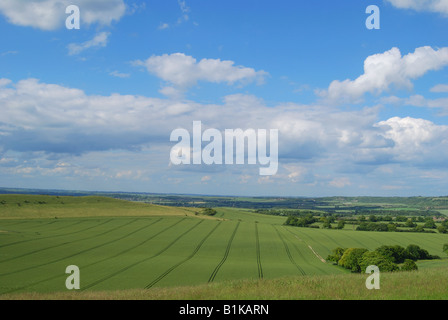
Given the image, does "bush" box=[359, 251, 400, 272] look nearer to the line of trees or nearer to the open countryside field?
the line of trees

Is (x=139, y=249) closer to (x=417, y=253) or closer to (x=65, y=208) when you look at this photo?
(x=417, y=253)

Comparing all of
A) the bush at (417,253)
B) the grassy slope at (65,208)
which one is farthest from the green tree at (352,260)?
the grassy slope at (65,208)

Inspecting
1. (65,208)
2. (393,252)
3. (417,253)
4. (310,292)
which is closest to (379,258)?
(393,252)

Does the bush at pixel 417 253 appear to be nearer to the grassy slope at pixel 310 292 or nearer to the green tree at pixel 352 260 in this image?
the green tree at pixel 352 260

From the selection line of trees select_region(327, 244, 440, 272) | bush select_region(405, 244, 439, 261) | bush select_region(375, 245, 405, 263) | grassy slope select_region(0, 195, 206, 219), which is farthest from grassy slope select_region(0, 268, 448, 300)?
grassy slope select_region(0, 195, 206, 219)
